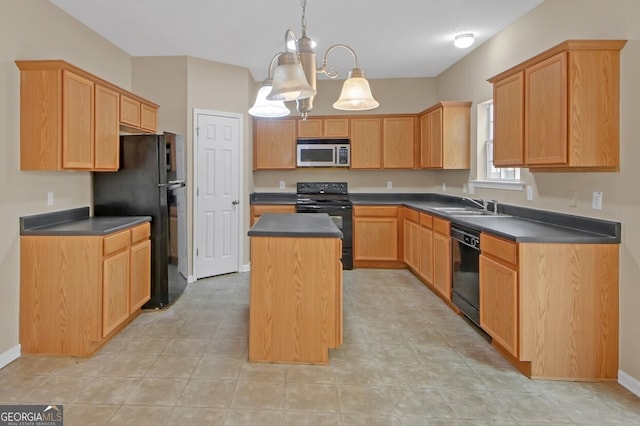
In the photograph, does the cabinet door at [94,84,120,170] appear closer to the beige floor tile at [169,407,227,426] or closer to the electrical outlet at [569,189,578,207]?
the beige floor tile at [169,407,227,426]

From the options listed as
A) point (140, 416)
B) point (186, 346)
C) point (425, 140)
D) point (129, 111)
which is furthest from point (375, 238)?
point (140, 416)

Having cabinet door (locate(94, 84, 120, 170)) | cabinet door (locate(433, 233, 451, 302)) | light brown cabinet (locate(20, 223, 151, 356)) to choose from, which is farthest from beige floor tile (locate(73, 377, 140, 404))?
cabinet door (locate(433, 233, 451, 302))

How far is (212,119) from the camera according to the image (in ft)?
16.3

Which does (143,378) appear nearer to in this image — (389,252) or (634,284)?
(634,284)

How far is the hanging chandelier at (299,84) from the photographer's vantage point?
Result: 6.42ft

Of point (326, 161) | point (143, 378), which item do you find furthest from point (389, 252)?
point (143, 378)

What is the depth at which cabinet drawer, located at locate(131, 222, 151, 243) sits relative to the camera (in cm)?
341

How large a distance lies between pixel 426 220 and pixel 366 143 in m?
1.76

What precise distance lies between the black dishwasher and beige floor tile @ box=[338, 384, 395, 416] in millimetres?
1225

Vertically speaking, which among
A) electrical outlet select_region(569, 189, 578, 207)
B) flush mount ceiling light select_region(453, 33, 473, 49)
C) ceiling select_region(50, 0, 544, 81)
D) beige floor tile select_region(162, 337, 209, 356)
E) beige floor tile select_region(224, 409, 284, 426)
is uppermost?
ceiling select_region(50, 0, 544, 81)

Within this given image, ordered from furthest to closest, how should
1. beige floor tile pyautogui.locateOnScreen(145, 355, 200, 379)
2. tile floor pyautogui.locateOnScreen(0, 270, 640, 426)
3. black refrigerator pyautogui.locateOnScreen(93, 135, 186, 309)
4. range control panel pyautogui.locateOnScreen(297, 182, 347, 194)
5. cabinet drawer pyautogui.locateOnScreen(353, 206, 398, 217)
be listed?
range control panel pyautogui.locateOnScreen(297, 182, 347, 194), cabinet drawer pyautogui.locateOnScreen(353, 206, 398, 217), black refrigerator pyautogui.locateOnScreen(93, 135, 186, 309), beige floor tile pyautogui.locateOnScreen(145, 355, 200, 379), tile floor pyautogui.locateOnScreen(0, 270, 640, 426)

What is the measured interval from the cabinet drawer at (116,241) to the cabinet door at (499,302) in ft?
9.20

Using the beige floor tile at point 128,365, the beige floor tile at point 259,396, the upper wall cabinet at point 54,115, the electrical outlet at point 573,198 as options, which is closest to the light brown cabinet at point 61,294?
the beige floor tile at point 128,365

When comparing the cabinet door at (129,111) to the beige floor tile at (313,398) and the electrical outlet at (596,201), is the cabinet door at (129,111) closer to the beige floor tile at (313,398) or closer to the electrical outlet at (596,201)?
the beige floor tile at (313,398)
